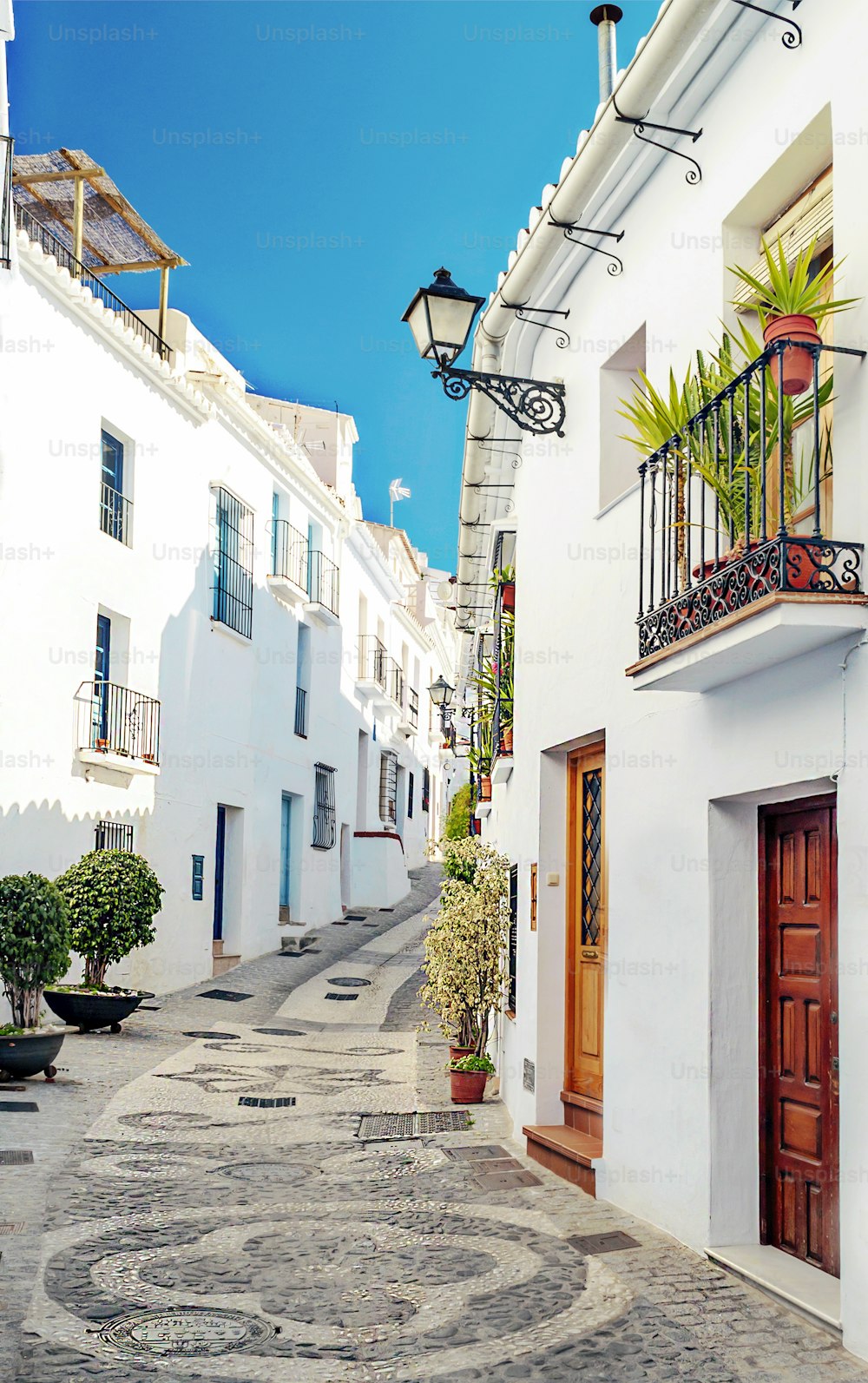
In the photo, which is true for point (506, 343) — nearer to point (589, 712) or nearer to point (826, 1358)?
point (589, 712)

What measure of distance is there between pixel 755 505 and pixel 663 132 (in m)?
2.34

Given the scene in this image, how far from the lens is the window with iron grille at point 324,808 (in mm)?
23594

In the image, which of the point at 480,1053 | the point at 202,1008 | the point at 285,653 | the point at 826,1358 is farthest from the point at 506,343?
the point at 285,653

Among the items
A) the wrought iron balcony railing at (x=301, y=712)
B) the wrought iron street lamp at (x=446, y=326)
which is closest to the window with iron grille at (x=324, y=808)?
the wrought iron balcony railing at (x=301, y=712)

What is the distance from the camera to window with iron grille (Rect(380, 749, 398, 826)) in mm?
29672

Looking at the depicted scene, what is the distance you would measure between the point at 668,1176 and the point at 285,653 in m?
16.1

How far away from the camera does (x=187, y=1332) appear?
476 cm

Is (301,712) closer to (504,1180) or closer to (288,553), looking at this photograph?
(288,553)

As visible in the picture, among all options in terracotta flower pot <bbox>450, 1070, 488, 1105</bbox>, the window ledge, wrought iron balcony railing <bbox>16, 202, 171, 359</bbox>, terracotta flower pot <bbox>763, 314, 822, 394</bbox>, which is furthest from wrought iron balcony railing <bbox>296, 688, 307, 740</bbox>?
terracotta flower pot <bbox>763, 314, 822, 394</bbox>

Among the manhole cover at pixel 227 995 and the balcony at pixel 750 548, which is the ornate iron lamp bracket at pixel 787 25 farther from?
the manhole cover at pixel 227 995

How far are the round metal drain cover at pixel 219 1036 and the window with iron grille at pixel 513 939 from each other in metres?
4.43

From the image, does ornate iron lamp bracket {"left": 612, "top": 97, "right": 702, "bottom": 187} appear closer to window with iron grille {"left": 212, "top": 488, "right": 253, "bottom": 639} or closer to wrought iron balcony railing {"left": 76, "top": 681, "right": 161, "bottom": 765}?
wrought iron balcony railing {"left": 76, "top": 681, "right": 161, "bottom": 765}

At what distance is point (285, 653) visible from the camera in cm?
2162

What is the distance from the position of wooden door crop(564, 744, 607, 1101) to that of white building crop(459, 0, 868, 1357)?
28 millimetres
